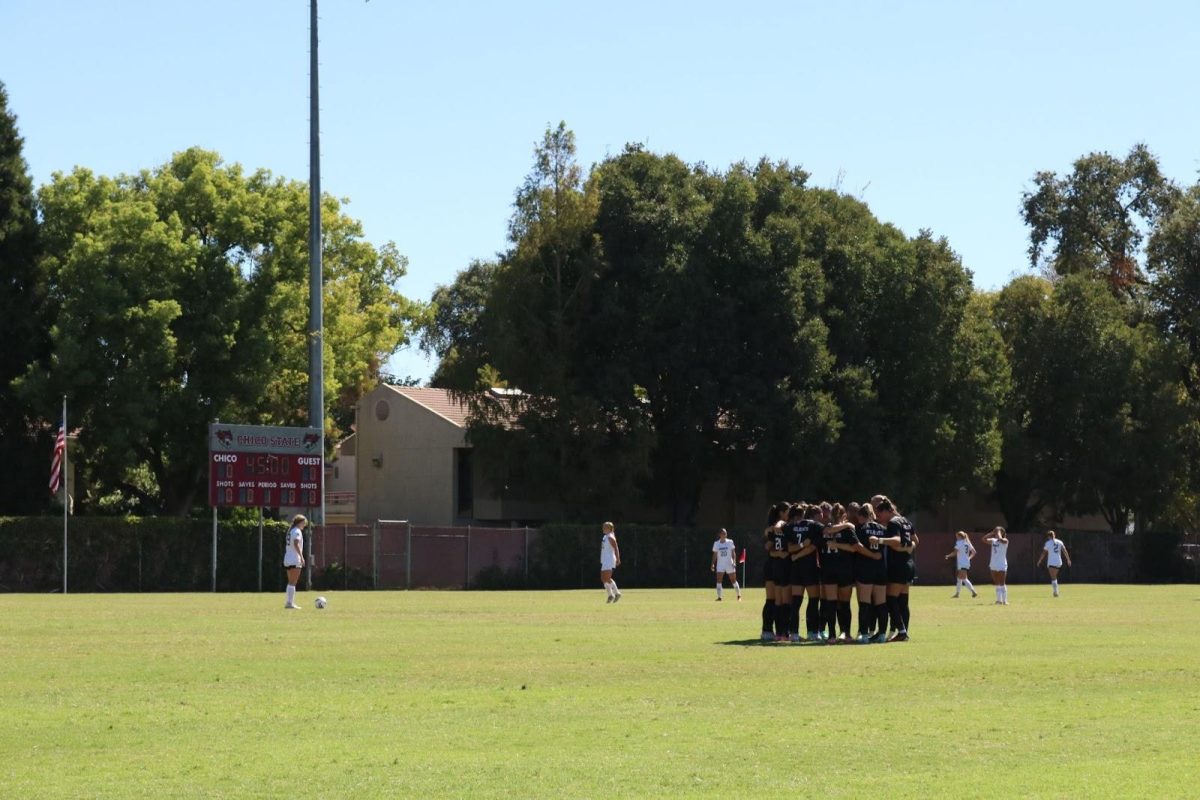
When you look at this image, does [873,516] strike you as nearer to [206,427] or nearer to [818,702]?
[818,702]

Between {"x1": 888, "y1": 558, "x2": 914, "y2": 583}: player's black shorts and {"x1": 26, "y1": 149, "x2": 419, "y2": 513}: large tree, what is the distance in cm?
3561

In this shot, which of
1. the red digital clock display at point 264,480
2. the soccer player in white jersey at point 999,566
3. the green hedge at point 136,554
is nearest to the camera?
the soccer player in white jersey at point 999,566

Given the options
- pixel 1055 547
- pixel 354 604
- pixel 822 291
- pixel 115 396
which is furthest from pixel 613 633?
pixel 822 291

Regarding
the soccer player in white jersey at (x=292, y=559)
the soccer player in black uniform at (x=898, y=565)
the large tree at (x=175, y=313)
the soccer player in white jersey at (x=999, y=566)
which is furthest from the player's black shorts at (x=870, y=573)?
the large tree at (x=175, y=313)

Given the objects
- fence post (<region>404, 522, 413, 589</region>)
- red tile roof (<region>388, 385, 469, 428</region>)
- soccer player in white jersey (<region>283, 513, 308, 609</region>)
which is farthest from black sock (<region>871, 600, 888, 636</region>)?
red tile roof (<region>388, 385, 469, 428</region>)

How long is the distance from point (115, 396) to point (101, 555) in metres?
7.16

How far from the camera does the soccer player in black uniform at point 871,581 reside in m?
23.9

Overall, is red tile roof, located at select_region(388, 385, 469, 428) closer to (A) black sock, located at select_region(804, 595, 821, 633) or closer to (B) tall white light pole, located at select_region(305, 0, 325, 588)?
(B) tall white light pole, located at select_region(305, 0, 325, 588)

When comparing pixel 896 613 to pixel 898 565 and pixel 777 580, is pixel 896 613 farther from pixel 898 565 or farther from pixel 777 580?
pixel 777 580

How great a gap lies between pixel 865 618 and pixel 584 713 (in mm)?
10564

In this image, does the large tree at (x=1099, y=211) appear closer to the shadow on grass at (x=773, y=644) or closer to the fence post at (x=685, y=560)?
the fence post at (x=685, y=560)

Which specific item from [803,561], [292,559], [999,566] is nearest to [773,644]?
[803,561]

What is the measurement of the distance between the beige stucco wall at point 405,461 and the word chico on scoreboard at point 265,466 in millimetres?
18422

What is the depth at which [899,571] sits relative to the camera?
24469 mm
